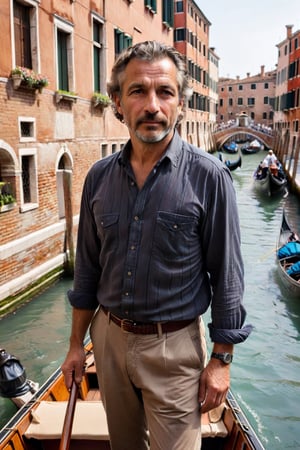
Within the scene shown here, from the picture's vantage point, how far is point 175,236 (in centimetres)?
94

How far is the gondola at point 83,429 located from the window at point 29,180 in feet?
9.90

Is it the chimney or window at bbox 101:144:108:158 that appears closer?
window at bbox 101:144:108:158

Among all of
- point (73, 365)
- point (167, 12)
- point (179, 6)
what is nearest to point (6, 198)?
point (73, 365)

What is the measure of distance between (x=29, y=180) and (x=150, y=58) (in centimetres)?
400

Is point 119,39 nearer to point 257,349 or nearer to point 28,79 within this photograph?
point 28,79

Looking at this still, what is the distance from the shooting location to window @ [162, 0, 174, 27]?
10.3 m

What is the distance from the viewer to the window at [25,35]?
4520 millimetres

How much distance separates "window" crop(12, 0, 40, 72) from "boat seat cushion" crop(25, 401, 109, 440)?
3455 mm

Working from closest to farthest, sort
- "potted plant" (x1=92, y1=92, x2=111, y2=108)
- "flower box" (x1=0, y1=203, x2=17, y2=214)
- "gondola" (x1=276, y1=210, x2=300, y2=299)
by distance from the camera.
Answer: "flower box" (x1=0, y1=203, x2=17, y2=214), "gondola" (x1=276, y1=210, x2=300, y2=299), "potted plant" (x1=92, y1=92, x2=111, y2=108)

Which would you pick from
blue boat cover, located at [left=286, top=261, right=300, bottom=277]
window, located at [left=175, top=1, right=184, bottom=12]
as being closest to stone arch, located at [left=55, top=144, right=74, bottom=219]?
blue boat cover, located at [left=286, top=261, right=300, bottom=277]

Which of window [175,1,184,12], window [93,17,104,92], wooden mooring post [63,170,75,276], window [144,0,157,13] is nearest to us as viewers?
wooden mooring post [63,170,75,276]

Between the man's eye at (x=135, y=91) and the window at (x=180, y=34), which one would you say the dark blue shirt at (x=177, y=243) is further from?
the window at (x=180, y=34)

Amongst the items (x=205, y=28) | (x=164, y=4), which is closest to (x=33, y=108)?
(x=164, y=4)

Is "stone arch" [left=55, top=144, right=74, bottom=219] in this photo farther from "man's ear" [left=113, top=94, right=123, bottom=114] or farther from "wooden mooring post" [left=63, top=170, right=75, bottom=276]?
"man's ear" [left=113, top=94, right=123, bottom=114]
